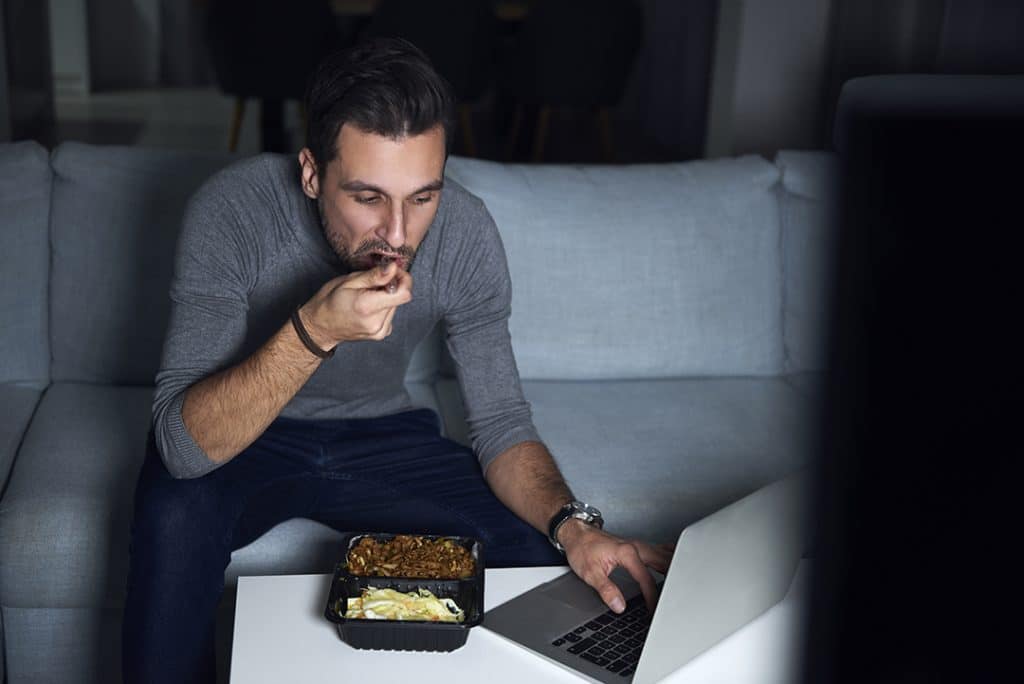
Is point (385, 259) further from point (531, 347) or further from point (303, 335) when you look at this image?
point (531, 347)

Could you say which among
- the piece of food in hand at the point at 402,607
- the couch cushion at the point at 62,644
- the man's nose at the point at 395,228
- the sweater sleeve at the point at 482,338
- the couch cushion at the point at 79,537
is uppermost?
the man's nose at the point at 395,228

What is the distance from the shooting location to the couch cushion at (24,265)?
1.88 m

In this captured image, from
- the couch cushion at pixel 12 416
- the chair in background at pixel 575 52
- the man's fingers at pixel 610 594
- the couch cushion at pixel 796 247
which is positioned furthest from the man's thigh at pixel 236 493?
the chair in background at pixel 575 52

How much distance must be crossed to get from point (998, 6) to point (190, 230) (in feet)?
6.65

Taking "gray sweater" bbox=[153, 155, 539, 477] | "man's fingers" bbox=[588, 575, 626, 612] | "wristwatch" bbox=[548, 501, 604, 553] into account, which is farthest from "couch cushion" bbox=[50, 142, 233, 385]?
"man's fingers" bbox=[588, 575, 626, 612]

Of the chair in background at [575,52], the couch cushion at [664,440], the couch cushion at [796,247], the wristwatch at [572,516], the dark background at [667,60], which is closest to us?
the wristwatch at [572,516]

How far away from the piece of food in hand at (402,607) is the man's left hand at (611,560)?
19cm

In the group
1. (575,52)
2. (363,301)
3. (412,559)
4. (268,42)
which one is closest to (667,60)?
(575,52)

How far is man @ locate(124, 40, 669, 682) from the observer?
50.1 inches

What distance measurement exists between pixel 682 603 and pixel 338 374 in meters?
0.72

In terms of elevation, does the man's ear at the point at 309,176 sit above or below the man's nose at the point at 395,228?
above

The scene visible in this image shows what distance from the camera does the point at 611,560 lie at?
1246 mm

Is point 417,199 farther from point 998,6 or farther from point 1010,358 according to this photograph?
point 998,6

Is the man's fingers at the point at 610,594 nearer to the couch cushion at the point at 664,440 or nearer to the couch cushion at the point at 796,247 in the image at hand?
the couch cushion at the point at 664,440
